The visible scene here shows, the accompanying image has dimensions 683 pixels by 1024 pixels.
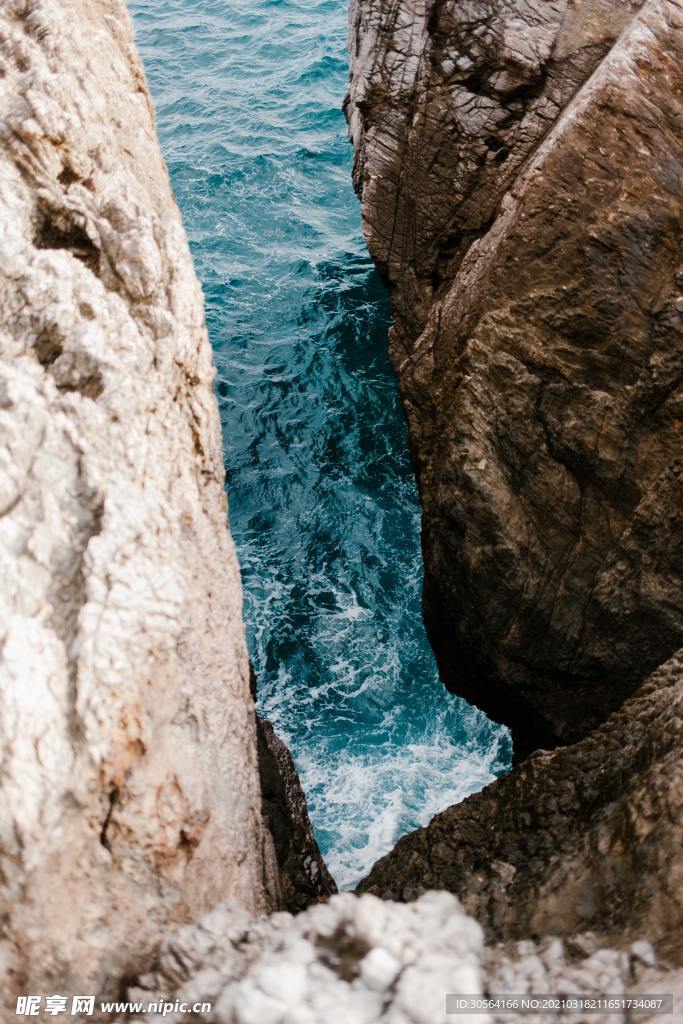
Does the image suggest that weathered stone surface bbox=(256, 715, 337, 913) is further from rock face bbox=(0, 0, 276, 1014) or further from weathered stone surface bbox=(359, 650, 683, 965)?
rock face bbox=(0, 0, 276, 1014)

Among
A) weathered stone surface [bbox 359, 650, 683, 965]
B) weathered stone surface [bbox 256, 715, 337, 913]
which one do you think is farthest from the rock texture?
weathered stone surface [bbox 256, 715, 337, 913]

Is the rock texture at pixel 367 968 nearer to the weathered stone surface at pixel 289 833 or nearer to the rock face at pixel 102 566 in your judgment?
the rock face at pixel 102 566

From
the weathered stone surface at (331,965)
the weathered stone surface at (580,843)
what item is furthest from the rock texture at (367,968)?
the weathered stone surface at (580,843)

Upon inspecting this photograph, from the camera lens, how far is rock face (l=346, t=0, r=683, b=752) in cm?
698

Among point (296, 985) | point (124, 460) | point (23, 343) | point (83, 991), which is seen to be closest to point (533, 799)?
point (296, 985)

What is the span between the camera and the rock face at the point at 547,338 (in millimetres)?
6977

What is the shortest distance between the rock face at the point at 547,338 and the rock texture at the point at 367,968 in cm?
403

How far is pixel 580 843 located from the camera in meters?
4.51

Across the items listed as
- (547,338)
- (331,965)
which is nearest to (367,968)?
(331,965)

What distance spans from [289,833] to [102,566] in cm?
340

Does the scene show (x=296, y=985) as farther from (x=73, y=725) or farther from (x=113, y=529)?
(x=113, y=529)

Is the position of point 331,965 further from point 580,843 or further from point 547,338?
point 547,338

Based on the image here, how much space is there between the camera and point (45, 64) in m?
5.29

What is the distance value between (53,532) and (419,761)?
22.0 feet
